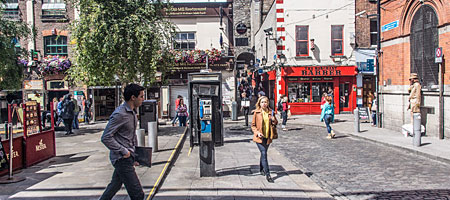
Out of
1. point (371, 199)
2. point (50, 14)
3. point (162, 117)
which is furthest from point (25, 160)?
point (50, 14)

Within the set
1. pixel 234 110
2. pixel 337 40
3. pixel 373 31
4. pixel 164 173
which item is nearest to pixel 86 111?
pixel 234 110

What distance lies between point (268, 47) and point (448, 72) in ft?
55.4

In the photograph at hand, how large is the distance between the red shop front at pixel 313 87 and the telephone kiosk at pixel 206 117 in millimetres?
12500

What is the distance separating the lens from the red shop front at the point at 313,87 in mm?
22656

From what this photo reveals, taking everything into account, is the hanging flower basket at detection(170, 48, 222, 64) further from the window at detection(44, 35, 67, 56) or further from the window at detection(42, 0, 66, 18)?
the window at detection(42, 0, 66, 18)

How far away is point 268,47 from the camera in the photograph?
90.6 feet

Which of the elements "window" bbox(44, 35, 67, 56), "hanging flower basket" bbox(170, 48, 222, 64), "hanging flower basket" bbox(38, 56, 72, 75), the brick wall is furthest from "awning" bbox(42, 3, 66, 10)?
the brick wall

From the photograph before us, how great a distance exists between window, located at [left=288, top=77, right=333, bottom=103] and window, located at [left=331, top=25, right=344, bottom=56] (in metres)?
2.09

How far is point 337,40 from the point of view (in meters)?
23.0

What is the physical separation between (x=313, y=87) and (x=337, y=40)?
3.37 metres

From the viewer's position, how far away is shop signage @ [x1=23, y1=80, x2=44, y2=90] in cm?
2195

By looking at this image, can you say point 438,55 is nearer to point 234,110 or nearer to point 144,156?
point 144,156

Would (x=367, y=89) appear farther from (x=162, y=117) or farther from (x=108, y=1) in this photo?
(x=108, y=1)

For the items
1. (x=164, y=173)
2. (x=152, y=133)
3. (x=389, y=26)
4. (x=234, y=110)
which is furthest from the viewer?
(x=234, y=110)
